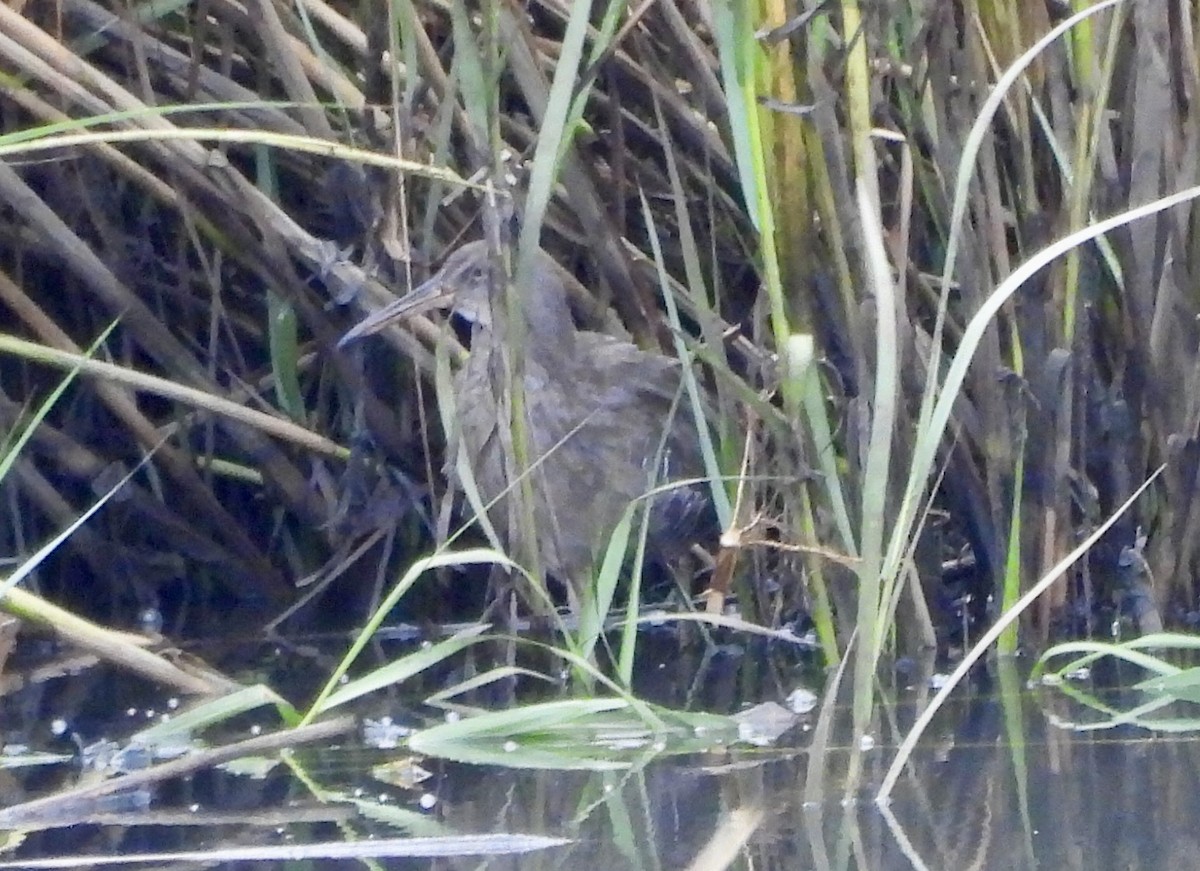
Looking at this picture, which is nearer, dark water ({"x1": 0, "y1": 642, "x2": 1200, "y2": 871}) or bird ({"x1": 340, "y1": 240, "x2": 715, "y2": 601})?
dark water ({"x1": 0, "y1": 642, "x2": 1200, "y2": 871})

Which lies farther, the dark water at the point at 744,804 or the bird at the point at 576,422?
the bird at the point at 576,422

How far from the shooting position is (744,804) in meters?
1.27

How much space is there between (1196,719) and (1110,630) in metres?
0.34

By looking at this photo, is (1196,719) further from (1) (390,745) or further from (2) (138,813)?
(2) (138,813)

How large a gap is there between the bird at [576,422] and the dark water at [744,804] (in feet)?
1.72

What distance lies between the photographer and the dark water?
1.16 m

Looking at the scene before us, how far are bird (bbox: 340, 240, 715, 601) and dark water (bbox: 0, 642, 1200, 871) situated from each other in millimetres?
524

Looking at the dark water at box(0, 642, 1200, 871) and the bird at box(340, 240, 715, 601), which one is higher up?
the bird at box(340, 240, 715, 601)

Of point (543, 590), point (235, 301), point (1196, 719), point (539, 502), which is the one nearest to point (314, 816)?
point (543, 590)

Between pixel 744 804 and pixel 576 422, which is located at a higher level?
pixel 576 422

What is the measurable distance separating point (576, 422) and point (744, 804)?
3.49ft

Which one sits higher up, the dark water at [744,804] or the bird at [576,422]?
the bird at [576,422]

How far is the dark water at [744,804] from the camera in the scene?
1.16 m

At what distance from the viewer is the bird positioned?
202 centimetres
